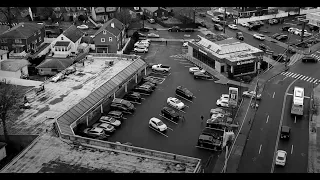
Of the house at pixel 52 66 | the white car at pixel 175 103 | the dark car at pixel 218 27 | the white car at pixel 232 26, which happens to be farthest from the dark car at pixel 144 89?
the white car at pixel 232 26

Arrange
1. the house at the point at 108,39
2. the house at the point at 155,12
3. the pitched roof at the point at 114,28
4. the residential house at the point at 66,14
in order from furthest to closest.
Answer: the house at the point at 155,12
the residential house at the point at 66,14
the pitched roof at the point at 114,28
the house at the point at 108,39

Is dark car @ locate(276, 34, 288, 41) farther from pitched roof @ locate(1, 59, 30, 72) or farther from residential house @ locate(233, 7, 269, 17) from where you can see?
pitched roof @ locate(1, 59, 30, 72)

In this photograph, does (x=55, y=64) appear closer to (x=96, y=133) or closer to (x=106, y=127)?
(x=106, y=127)

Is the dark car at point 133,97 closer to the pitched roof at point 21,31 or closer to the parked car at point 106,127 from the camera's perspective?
the parked car at point 106,127

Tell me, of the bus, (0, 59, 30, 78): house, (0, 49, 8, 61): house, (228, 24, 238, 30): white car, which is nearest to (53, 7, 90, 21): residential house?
(0, 49, 8, 61): house

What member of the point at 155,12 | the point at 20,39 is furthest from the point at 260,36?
the point at 20,39

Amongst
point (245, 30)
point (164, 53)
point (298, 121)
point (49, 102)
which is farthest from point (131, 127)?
point (245, 30)
